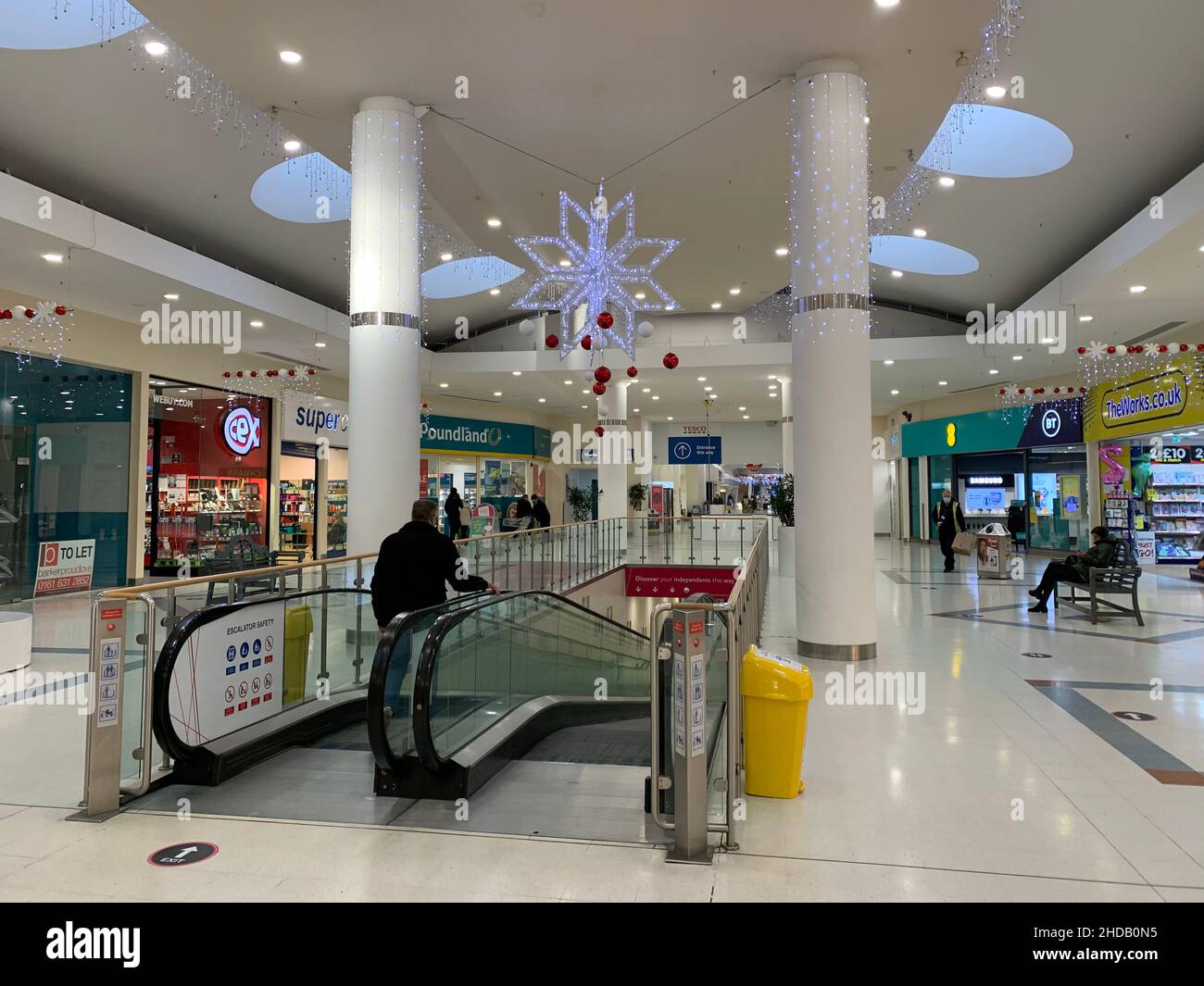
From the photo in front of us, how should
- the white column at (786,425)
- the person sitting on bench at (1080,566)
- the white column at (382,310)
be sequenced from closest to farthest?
the white column at (382,310), the person sitting on bench at (1080,566), the white column at (786,425)

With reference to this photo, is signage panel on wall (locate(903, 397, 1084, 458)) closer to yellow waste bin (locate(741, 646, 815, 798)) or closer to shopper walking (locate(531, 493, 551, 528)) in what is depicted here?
shopper walking (locate(531, 493, 551, 528))

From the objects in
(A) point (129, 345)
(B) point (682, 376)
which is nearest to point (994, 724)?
(A) point (129, 345)

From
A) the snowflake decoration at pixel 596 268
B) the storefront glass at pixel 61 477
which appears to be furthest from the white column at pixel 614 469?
the snowflake decoration at pixel 596 268

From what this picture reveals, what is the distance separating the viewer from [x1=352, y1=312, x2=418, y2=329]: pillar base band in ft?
23.1

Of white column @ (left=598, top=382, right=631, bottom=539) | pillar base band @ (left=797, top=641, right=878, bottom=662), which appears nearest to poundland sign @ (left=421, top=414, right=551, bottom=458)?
white column @ (left=598, top=382, right=631, bottom=539)

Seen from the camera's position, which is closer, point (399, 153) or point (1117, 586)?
point (399, 153)

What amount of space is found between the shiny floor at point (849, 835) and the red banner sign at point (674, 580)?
10383 millimetres

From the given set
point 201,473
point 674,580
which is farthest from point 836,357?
point 201,473

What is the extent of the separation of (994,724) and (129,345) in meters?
13.4

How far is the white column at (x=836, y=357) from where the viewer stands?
21.3ft

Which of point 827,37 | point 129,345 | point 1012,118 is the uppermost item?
point 1012,118

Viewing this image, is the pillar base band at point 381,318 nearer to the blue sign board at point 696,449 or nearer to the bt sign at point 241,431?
the bt sign at point 241,431
